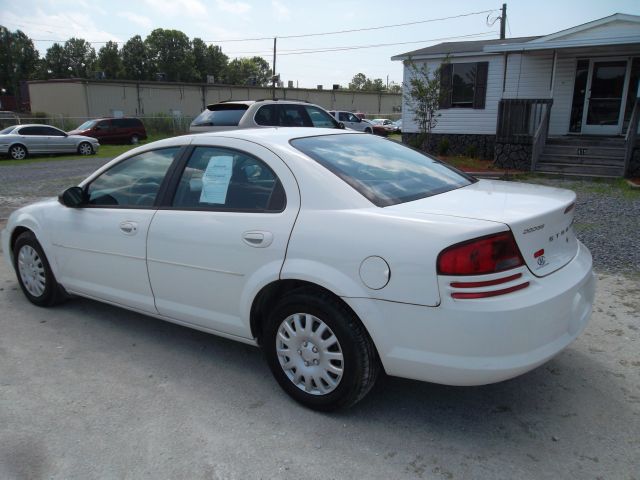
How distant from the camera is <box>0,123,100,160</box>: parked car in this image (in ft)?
64.5

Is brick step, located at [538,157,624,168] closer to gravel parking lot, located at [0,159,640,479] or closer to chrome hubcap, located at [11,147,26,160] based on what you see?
gravel parking lot, located at [0,159,640,479]

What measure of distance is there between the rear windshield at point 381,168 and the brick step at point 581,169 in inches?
398

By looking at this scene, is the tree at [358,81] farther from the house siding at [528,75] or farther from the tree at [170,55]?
the house siding at [528,75]

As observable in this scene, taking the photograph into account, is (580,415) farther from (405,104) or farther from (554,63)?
(405,104)

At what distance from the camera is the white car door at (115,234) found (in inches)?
145

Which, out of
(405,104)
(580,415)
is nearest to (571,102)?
(405,104)

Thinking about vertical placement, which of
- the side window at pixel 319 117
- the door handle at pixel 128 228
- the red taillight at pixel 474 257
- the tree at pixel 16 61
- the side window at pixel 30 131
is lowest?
the side window at pixel 30 131

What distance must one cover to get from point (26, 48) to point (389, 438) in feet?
303

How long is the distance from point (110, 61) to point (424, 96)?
255 ft

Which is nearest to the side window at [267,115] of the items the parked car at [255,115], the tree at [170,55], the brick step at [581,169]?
the parked car at [255,115]

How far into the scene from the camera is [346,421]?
2881 millimetres

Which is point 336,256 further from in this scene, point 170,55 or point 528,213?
point 170,55

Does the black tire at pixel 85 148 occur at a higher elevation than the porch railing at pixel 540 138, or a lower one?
lower

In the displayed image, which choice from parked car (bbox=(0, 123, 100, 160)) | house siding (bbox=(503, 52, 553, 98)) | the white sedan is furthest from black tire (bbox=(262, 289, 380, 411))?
parked car (bbox=(0, 123, 100, 160))
